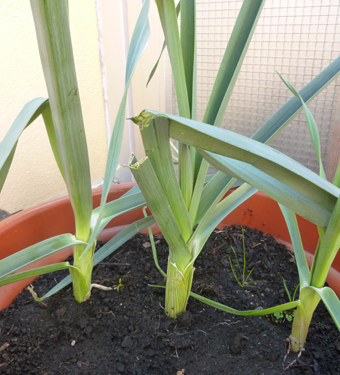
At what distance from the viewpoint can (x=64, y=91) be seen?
410 millimetres

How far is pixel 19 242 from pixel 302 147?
926 millimetres

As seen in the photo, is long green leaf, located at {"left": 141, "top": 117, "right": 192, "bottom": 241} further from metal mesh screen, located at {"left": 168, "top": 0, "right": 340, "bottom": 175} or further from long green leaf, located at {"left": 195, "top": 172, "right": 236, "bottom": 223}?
metal mesh screen, located at {"left": 168, "top": 0, "right": 340, "bottom": 175}

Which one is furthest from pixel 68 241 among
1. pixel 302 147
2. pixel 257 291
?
pixel 302 147

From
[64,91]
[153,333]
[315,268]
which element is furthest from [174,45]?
[153,333]

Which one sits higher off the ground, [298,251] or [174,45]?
[174,45]

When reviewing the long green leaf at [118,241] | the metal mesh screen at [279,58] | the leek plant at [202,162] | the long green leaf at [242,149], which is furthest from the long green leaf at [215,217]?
the metal mesh screen at [279,58]

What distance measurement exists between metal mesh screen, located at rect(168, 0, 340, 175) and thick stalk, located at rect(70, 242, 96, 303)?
0.78 m

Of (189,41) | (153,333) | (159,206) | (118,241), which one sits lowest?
(153,333)

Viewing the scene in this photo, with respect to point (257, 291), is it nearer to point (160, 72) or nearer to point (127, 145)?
point (127, 145)

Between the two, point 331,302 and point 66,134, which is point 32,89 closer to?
point 66,134

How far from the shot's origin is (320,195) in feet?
1.22

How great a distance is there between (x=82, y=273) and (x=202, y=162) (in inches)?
12.3

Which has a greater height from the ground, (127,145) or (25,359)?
(127,145)

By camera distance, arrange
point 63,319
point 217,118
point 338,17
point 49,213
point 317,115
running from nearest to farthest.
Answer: point 217,118 < point 63,319 < point 49,213 < point 338,17 < point 317,115
